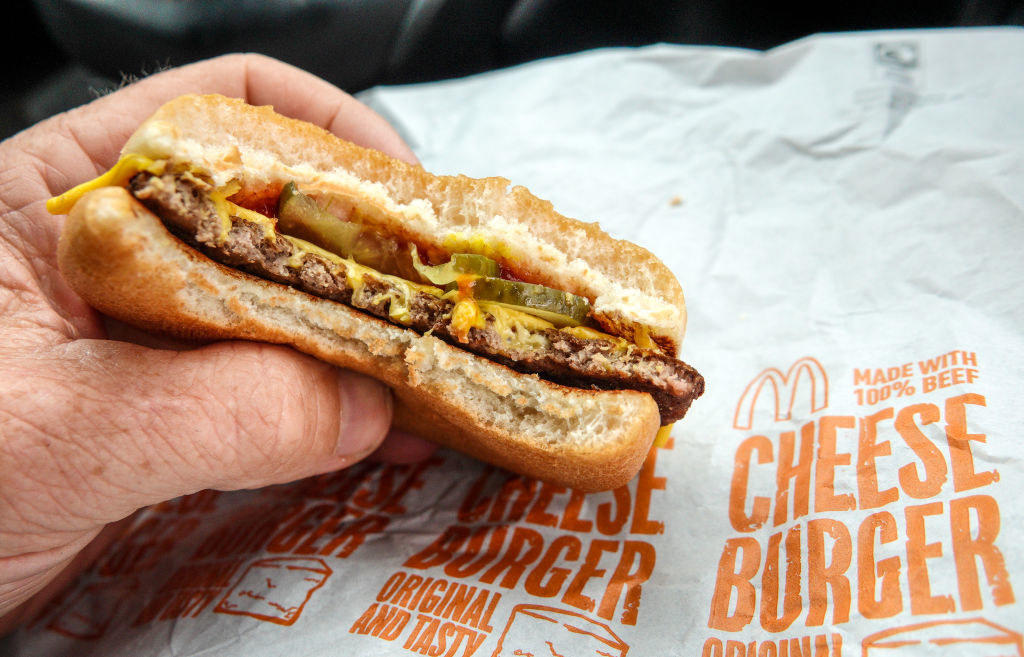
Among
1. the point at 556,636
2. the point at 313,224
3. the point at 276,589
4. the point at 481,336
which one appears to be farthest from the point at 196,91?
the point at 556,636

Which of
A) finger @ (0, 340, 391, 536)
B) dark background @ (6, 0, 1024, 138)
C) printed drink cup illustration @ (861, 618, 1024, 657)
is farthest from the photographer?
dark background @ (6, 0, 1024, 138)

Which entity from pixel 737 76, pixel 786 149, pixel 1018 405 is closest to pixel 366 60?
pixel 737 76

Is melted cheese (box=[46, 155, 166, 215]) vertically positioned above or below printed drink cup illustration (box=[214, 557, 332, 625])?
A: above

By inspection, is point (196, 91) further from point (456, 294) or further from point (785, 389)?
point (785, 389)

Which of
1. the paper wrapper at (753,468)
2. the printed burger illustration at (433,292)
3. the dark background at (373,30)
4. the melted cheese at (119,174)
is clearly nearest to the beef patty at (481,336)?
the printed burger illustration at (433,292)

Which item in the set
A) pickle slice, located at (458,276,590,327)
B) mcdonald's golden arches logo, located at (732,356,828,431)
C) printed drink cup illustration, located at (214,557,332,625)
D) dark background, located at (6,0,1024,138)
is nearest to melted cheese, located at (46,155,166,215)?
pickle slice, located at (458,276,590,327)

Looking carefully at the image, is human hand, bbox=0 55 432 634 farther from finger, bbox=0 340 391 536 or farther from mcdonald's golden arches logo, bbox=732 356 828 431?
mcdonald's golden arches logo, bbox=732 356 828 431

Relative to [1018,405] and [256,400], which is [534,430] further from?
[1018,405]
